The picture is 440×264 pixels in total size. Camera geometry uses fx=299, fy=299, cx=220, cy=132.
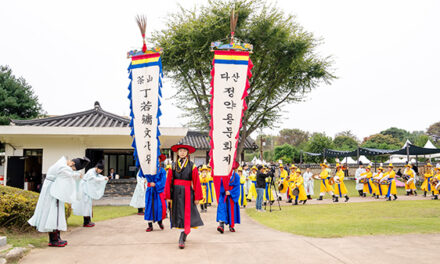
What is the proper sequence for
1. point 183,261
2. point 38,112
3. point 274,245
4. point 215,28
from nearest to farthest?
1. point 183,261
2. point 274,245
3. point 215,28
4. point 38,112

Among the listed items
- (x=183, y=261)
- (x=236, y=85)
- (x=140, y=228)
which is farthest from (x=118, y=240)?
(x=236, y=85)

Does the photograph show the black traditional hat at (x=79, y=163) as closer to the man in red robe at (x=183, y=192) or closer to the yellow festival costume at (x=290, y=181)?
the man in red robe at (x=183, y=192)

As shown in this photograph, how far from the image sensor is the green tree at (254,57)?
584 inches

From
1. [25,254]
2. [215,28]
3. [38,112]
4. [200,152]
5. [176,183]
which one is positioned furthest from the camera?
[200,152]

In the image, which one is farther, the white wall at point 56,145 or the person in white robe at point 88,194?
the white wall at point 56,145

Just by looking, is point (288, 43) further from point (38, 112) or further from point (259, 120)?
point (38, 112)

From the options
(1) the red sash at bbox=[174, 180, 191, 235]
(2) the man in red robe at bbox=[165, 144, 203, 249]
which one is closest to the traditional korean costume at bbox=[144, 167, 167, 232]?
(2) the man in red robe at bbox=[165, 144, 203, 249]

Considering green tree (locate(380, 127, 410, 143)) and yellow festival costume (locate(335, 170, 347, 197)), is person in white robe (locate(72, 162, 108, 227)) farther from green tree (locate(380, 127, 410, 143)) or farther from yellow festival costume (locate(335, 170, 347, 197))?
green tree (locate(380, 127, 410, 143))

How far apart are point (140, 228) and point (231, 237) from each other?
2.59 meters

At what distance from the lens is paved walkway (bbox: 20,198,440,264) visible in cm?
464

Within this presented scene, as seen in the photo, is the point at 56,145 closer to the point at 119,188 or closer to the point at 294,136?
the point at 119,188

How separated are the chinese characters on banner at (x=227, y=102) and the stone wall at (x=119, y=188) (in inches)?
307

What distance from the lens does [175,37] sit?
50.6 feet

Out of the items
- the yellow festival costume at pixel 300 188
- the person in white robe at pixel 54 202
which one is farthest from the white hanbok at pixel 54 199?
the yellow festival costume at pixel 300 188
